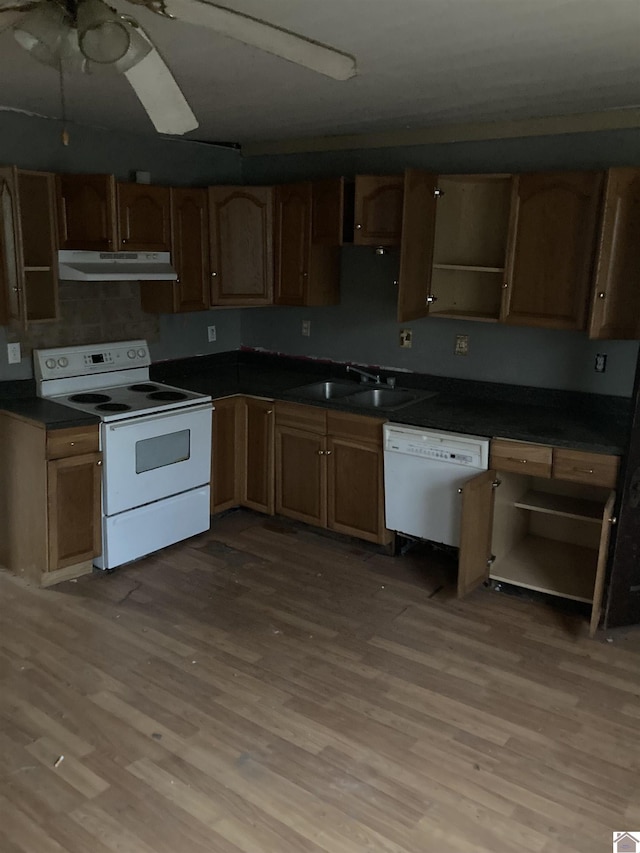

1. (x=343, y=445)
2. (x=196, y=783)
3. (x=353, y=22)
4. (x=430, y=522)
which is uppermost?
(x=353, y=22)

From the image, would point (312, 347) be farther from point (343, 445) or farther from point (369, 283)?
point (343, 445)

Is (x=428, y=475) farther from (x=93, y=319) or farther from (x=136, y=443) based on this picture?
(x=93, y=319)

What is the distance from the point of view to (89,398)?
12.8 ft

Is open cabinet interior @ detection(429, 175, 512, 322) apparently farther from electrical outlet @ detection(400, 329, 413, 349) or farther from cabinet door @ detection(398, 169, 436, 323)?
electrical outlet @ detection(400, 329, 413, 349)

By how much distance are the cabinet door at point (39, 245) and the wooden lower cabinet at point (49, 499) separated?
23.7 inches

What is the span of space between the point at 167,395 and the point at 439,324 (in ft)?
5.32

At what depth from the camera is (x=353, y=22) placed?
6.98ft

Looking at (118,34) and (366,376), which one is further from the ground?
(118,34)

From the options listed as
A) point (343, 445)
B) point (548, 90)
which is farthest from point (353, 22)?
point (343, 445)

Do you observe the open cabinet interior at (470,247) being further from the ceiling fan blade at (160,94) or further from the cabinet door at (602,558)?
the ceiling fan blade at (160,94)

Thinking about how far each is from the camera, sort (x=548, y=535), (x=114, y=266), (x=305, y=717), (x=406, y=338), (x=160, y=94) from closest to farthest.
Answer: (x=160, y=94), (x=305, y=717), (x=114, y=266), (x=548, y=535), (x=406, y=338)

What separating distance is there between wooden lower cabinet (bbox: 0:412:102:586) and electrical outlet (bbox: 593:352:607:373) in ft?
8.32

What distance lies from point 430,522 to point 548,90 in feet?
6.79

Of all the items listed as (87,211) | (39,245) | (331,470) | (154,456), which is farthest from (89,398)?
(331,470)
